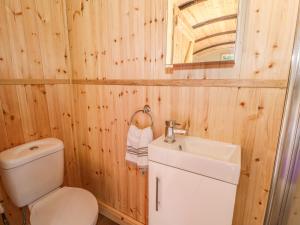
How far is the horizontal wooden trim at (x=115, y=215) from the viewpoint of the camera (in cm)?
147

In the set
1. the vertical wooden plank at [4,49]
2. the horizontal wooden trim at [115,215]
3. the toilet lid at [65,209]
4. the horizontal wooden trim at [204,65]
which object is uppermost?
the vertical wooden plank at [4,49]

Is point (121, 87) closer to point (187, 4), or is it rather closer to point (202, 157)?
point (187, 4)

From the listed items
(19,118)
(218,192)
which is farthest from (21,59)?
(218,192)

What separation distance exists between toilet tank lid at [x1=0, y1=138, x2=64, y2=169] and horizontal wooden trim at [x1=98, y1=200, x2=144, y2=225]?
2.46ft

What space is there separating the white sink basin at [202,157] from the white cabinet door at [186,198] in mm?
34

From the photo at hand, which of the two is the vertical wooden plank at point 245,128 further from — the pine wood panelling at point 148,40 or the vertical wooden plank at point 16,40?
the vertical wooden plank at point 16,40

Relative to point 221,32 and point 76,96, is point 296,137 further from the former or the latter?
point 76,96

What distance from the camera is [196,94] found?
999mm

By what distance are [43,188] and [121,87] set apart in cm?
93

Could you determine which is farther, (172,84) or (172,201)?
(172,84)

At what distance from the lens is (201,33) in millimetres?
933

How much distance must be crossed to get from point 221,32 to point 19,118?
1469mm

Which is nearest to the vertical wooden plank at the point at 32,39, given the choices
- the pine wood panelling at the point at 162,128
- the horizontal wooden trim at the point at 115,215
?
the pine wood panelling at the point at 162,128

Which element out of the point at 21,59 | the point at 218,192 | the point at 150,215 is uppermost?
the point at 21,59
